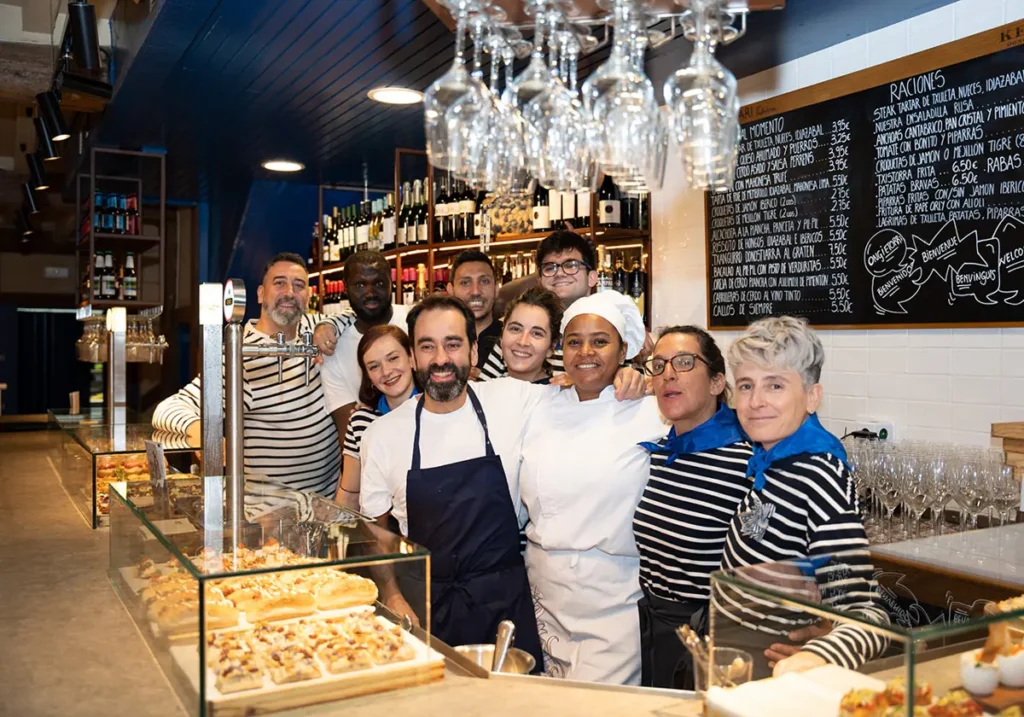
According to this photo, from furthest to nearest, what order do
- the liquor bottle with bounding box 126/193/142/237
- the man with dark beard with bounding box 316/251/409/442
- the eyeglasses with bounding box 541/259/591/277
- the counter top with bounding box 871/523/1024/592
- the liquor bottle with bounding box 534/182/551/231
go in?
the liquor bottle with bounding box 126/193/142/237 < the liquor bottle with bounding box 534/182/551/231 < the man with dark beard with bounding box 316/251/409/442 < the eyeglasses with bounding box 541/259/591/277 < the counter top with bounding box 871/523/1024/592

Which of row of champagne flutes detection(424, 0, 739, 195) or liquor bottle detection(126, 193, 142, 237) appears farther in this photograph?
liquor bottle detection(126, 193, 142, 237)

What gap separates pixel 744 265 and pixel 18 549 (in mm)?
3068

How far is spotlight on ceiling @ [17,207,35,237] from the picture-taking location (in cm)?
864

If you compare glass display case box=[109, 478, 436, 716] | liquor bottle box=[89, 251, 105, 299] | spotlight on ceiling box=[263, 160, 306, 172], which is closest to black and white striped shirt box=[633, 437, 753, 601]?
glass display case box=[109, 478, 436, 716]

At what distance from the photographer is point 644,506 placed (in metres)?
2.33

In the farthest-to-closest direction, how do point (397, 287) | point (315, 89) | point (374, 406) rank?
point (397, 287) < point (315, 89) < point (374, 406)

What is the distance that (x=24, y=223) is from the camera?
8.93 metres

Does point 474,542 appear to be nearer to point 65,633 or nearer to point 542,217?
point 65,633

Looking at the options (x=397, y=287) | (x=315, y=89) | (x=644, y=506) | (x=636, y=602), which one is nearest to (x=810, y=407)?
(x=644, y=506)

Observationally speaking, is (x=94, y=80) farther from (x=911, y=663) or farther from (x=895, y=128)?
(x=911, y=663)

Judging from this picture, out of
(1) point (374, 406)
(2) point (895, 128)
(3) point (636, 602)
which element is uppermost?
(2) point (895, 128)

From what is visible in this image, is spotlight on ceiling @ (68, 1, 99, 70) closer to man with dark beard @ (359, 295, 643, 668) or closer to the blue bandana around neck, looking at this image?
man with dark beard @ (359, 295, 643, 668)

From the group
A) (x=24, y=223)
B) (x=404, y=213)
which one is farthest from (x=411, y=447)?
(x=24, y=223)

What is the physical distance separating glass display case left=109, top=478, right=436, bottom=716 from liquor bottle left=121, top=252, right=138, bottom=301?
4996mm
